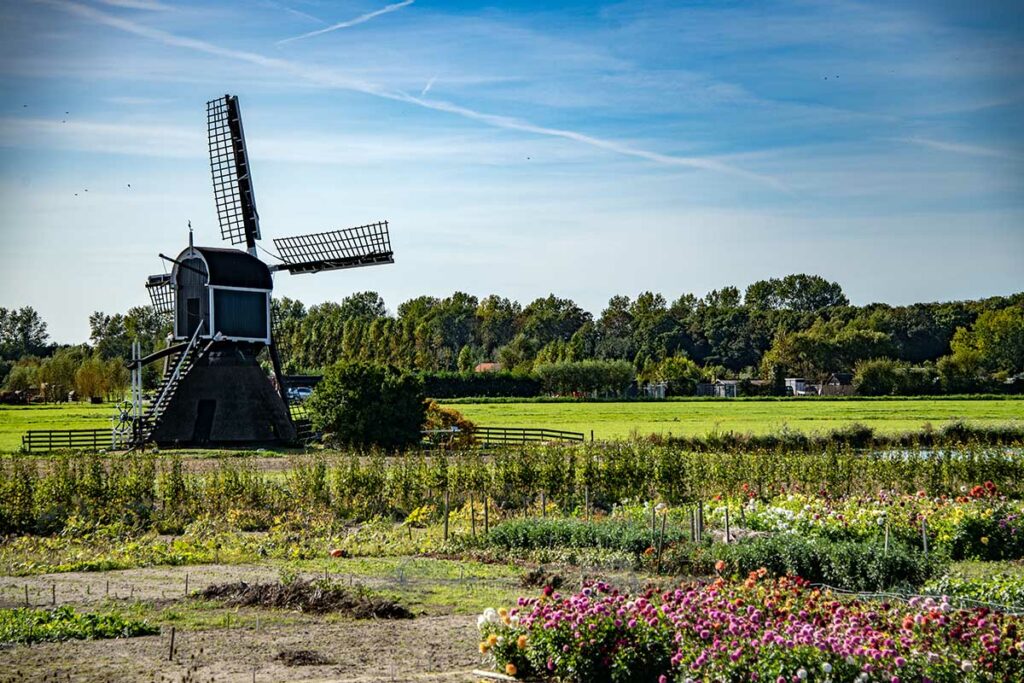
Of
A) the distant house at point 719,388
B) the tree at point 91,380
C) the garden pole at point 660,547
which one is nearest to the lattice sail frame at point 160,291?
the garden pole at point 660,547

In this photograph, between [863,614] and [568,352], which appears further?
[568,352]

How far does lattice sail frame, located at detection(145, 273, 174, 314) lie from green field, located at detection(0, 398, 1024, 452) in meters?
7.65

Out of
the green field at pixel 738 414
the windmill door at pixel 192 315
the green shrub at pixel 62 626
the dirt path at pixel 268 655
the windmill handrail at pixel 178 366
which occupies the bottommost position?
the dirt path at pixel 268 655

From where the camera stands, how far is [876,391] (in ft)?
300

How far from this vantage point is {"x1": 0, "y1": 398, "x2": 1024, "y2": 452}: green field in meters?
55.4

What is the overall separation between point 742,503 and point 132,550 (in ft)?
35.0

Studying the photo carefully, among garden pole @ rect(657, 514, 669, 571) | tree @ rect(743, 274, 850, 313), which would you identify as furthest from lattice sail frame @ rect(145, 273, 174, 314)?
tree @ rect(743, 274, 850, 313)

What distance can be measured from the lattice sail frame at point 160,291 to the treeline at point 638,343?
124ft

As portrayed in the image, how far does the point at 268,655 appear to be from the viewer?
12.4m

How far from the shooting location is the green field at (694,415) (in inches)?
2183

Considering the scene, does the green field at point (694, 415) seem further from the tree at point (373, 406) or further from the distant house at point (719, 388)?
the distant house at point (719, 388)

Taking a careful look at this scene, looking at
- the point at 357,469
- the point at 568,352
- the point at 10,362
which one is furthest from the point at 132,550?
the point at 10,362

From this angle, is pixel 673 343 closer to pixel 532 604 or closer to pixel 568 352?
pixel 568 352

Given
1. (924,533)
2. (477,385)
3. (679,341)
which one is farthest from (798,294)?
(924,533)
